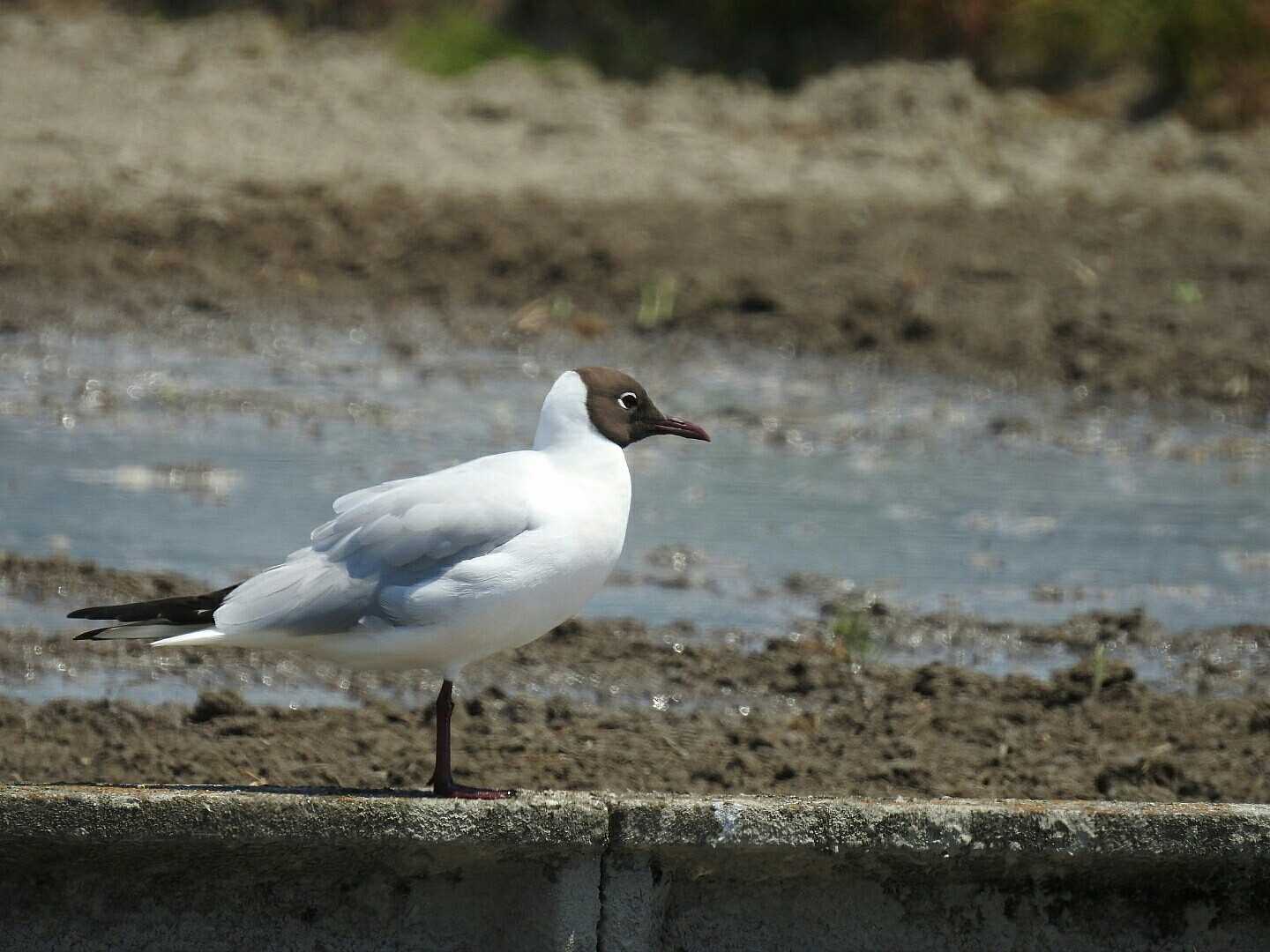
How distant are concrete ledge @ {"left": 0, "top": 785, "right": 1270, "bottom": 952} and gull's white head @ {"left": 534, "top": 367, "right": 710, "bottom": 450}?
0.85 metres

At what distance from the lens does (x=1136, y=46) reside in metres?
16.3

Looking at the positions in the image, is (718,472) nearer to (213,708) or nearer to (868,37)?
(213,708)

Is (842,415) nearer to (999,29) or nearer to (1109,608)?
(1109,608)

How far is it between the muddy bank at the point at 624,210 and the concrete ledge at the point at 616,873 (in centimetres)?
674

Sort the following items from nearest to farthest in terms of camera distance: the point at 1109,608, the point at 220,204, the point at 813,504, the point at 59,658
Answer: the point at 59,658 < the point at 1109,608 < the point at 813,504 < the point at 220,204

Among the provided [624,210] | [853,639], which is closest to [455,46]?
[624,210]

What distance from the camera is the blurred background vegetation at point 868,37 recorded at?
16.1m

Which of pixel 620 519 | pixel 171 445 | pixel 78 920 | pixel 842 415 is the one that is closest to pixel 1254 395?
pixel 842 415

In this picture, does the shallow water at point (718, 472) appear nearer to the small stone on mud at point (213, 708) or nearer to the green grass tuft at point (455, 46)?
the small stone on mud at point (213, 708)

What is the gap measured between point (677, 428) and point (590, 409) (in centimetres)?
28

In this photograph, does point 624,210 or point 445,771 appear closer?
point 445,771

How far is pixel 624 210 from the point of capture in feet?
45.0

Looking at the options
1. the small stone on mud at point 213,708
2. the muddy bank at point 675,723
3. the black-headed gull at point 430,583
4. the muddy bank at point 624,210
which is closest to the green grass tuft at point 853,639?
the muddy bank at point 675,723

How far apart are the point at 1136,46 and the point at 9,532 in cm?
1108
